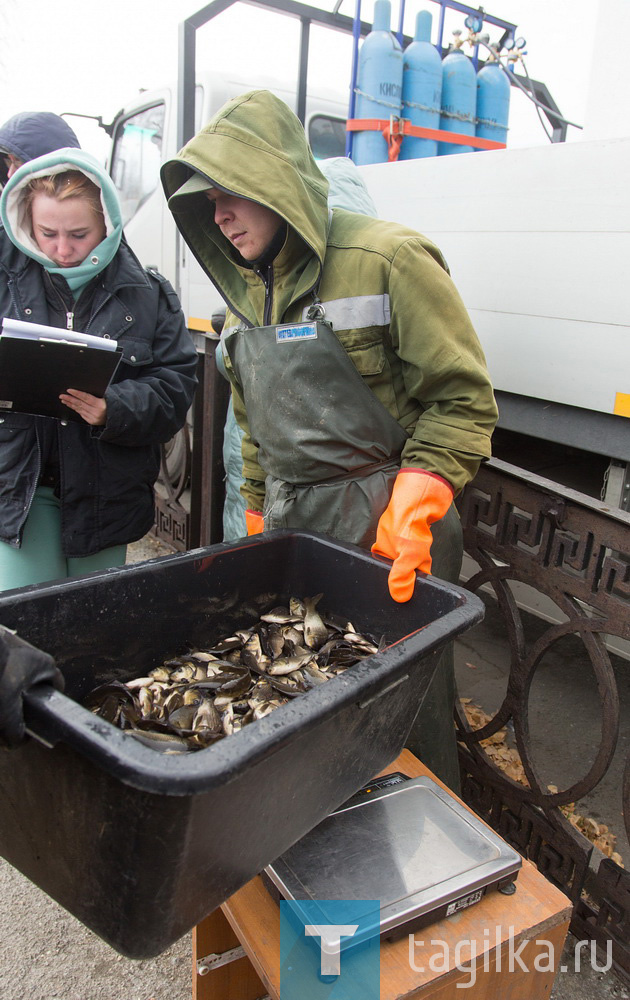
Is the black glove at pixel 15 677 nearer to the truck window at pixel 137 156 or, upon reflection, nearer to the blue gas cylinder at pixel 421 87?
the blue gas cylinder at pixel 421 87

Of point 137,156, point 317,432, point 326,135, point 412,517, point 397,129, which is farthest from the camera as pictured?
point 137,156

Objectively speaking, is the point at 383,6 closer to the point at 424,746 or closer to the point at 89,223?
the point at 89,223

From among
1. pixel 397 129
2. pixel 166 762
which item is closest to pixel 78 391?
pixel 166 762

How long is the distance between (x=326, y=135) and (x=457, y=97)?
1.61 meters

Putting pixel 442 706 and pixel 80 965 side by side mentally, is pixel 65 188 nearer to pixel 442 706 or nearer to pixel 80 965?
pixel 442 706

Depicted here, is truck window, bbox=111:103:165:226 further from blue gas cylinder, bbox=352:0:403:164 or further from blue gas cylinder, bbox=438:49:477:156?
blue gas cylinder, bbox=438:49:477:156

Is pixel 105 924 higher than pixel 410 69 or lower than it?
lower

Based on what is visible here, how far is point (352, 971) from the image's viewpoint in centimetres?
127

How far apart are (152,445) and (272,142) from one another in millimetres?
1008

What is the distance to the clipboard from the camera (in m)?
1.73

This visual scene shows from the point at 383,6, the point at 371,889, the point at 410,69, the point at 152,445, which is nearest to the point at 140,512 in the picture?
the point at 152,445

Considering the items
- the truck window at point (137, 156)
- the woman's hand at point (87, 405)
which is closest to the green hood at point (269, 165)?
the woman's hand at point (87, 405)

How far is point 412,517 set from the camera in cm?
160

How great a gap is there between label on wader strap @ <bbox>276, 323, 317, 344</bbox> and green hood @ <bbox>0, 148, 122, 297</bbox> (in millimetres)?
702
